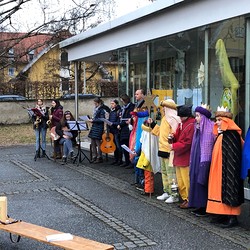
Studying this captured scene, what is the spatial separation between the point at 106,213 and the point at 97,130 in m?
5.61

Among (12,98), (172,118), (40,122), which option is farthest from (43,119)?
(12,98)

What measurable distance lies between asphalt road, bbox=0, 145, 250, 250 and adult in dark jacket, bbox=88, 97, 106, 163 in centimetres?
137

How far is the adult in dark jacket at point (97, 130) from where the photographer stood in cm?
1266

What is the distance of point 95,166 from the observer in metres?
12.3

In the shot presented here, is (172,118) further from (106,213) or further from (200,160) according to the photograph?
(106,213)

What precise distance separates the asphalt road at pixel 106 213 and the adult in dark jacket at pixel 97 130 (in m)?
1.37

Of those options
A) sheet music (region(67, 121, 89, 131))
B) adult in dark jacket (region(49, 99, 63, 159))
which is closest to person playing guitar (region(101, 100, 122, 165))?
sheet music (region(67, 121, 89, 131))

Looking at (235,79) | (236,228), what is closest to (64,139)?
(235,79)

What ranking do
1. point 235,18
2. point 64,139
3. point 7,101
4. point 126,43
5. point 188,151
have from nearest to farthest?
point 188,151 < point 235,18 < point 126,43 < point 64,139 < point 7,101

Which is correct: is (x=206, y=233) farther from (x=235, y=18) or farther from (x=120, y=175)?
(x=120, y=175)

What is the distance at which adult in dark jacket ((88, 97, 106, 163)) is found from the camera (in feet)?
41.5

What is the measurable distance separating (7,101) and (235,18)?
21.3 metres

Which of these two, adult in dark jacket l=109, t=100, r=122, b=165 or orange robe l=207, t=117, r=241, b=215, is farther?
adult in dark jacket l=109, t=100, r=122, b=165

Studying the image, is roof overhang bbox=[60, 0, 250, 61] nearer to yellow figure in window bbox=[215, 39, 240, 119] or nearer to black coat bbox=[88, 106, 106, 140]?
yellow figure in window bbox=[215, 39, 240, 119]
